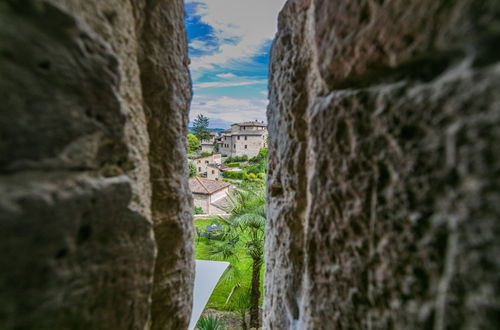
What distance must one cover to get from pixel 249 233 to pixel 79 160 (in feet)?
11.2

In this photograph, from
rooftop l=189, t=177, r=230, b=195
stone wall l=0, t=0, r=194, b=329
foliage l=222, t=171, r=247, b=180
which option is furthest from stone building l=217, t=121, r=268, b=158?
stone wall l=0, t=0, r=194, b=329

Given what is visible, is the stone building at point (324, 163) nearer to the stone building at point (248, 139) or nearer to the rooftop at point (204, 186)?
the rooftop at point (204, 186)

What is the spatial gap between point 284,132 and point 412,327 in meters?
0.62

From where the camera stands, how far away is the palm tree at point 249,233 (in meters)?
3.53

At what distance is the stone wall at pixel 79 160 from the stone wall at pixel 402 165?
474 millimetres

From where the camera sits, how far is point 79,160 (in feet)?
1.46

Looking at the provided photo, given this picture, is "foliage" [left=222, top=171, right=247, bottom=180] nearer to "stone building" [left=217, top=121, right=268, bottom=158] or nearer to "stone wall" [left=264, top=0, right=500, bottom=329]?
"stone building" [left=217, top=121, right=268, bottom=158]

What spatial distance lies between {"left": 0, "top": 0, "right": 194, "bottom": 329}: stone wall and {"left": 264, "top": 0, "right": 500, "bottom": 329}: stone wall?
474mm

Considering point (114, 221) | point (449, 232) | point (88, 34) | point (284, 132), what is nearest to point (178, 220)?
point (114, 221)

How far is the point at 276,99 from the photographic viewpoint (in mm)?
946

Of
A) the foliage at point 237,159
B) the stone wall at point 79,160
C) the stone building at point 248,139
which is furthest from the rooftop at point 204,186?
the stone building at point 248,139

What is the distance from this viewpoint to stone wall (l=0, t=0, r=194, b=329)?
352mm

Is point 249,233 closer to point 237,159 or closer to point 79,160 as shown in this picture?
point 79,160

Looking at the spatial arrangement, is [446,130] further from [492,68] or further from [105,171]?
[105,171]
